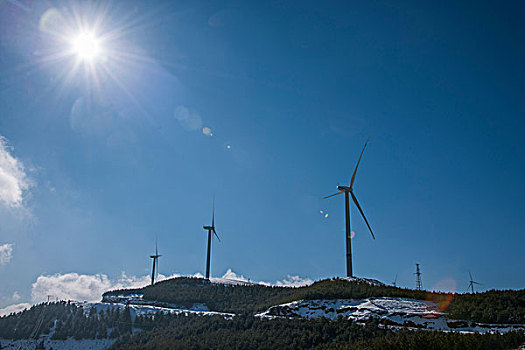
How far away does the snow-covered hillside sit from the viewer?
23908 millimetres

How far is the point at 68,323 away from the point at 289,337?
31952 millimetres

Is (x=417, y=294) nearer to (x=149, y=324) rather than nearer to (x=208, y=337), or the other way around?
(x=208, y=337)

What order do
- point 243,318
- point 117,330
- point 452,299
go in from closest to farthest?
point 452,299 < point 243,318 < point 117,330

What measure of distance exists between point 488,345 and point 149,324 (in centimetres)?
3531

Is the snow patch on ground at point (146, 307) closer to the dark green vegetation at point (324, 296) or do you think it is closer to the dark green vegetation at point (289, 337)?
the dark green vegetation at point (324, 296)

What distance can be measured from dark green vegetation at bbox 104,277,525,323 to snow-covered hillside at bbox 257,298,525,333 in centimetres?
126

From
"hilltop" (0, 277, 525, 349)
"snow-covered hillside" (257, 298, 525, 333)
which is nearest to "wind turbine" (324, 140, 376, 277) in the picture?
"hilltop" (0, 277, 525, 349)

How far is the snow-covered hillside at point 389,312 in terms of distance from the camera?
23.9m

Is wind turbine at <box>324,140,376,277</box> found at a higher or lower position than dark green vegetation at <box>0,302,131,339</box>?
higher

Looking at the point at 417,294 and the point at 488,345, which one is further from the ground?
the point at 417,294

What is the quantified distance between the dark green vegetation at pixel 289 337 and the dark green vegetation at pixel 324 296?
587 centimetres

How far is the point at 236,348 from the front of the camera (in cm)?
2698

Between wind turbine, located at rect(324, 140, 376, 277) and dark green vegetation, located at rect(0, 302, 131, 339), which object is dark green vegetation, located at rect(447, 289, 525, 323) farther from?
dark green vegetation, located at rect(0, 302, 131, 339)

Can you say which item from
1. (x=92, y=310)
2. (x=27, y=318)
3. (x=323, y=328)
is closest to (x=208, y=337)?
(x=323, y=328)
